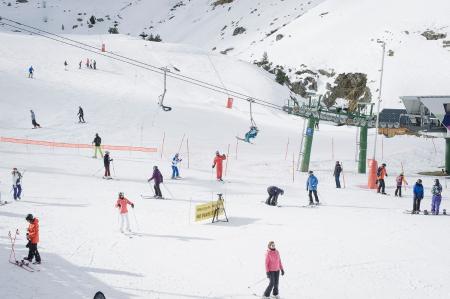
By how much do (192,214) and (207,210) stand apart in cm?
140

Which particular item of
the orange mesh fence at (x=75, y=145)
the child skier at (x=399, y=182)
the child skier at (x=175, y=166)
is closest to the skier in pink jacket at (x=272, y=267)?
the child skier at (x=399, y=182)

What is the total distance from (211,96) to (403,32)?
33.1 meters

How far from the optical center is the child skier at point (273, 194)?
2217 centimetres

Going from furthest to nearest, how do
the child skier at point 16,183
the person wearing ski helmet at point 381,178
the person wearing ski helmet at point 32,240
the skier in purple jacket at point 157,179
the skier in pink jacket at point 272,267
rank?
the person wearing ski helmet at point 381,178 < the skier in purple jacket at point 157,179 < the child skier at point 16,183 < the person wearing ski helmet at point 32,240 < the skier in pink jacket at point 272,267

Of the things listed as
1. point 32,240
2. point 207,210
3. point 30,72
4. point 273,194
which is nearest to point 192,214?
point 207,210

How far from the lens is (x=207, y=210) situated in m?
18.8

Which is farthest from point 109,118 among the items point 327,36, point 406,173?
point 327,36

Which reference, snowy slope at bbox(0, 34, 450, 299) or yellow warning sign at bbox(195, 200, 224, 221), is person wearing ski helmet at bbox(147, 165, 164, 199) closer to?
snowy slope at bbox(0, 34, 450, 299)

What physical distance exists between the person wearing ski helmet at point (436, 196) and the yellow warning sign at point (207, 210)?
885 centimetres

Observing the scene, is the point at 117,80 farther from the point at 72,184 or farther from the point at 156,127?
the point at 72,184

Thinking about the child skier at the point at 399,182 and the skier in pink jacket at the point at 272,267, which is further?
the child skier at the point at 399,182

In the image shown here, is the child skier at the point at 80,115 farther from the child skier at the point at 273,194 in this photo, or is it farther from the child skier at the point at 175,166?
the child skier at the point at 273,194

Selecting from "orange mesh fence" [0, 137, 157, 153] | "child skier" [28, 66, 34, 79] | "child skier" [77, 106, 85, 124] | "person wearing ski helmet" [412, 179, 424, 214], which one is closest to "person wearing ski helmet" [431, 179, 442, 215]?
"person wearing ski helmet" [412, 179, 424, 214]

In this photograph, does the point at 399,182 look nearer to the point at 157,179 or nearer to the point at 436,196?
the point at 436,196
